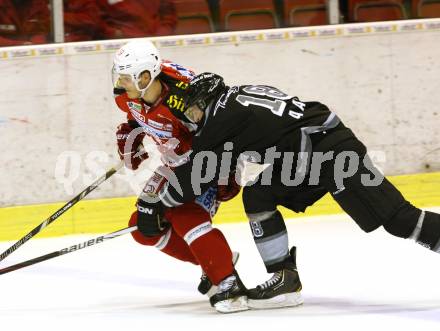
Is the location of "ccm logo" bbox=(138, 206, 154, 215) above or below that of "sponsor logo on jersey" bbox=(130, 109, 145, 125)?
below

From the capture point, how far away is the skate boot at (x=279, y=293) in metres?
3.98

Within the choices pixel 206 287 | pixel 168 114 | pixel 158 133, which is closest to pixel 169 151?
pixel 158 133

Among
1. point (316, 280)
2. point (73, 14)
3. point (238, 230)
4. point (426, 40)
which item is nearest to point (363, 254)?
point (316, 280)

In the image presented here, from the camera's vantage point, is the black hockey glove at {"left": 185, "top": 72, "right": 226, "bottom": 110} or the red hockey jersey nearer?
the black hockey glove at {"left": 185, "top": 72, "right": 226, "bottom": 110}

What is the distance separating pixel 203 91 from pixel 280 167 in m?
0.42

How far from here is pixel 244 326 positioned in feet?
12.1

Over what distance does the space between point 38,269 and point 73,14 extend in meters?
1.77

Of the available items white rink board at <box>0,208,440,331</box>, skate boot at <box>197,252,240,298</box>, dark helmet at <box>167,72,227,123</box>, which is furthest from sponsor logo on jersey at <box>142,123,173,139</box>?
white rink board at <box>0,208,440,331</box>

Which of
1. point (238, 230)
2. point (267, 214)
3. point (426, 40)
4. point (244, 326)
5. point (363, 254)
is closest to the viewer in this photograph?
point (244, 326)

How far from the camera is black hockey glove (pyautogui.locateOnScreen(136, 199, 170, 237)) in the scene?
3908mm

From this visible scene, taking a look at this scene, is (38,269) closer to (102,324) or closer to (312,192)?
(102,324)

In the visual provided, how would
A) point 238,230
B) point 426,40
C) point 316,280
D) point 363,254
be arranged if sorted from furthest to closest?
point 426,40 < point 238,230 < point 363,254 < point 316,280

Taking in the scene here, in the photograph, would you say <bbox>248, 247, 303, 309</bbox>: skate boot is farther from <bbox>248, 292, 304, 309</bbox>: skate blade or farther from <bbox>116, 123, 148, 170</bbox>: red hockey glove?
<bbox>116, 123, 148, 170</bbox>: red hockey glove

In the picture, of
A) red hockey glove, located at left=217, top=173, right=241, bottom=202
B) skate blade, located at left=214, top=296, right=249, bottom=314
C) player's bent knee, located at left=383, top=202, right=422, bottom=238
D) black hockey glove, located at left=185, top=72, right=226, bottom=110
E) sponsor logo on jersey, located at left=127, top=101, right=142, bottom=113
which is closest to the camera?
player's bent knee, located at left=383, top=202, right=422, bottom=238
